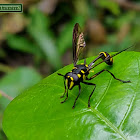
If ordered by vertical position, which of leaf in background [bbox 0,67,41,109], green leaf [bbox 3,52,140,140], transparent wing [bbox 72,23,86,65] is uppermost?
transparent wing [bbox 72,23,86,65]

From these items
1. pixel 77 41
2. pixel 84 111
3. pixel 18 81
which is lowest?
pixel 18 81

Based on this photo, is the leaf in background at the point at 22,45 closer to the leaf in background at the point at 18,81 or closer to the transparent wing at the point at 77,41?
the leaf in background at the point at 18,81

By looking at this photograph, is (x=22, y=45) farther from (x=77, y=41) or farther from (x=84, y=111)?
(x=84, y=111)

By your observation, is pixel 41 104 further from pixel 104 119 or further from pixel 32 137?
pixel 104 119

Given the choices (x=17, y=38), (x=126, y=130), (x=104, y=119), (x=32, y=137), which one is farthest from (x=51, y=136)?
(x=17, y=38)

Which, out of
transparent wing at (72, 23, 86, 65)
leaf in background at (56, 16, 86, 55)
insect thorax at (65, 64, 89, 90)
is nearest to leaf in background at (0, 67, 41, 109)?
leaf in background at (56, 16, 86, 55)

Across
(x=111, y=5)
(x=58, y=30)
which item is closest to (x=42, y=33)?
(x=58, y=30)

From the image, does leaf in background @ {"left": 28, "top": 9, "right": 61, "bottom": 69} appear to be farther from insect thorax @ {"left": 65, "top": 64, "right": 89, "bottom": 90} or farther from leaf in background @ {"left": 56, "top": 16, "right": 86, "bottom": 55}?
insect thorax @ {"left": 65, "top": 64, "right": 89, "bottom": 90}
